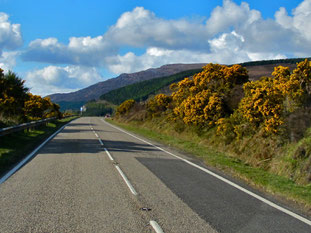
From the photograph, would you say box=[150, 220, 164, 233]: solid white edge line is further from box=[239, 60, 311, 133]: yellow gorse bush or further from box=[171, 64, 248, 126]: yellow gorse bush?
box=[171, 64, 248, 126]: yellow gorse bush

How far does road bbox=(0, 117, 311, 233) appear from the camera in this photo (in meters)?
5.27

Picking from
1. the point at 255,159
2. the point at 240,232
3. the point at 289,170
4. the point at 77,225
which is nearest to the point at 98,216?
the point at 77,225

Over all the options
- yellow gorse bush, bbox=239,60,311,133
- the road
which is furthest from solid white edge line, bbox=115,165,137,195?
yellow gorse bush, bbox=239,60,311,133

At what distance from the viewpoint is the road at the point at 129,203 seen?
5.27 m

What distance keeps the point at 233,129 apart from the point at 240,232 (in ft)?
37.7

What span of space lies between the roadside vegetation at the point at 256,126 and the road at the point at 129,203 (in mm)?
1586

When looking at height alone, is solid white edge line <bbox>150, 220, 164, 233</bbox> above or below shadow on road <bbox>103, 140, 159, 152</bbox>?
above

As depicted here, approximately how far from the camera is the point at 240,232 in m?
5.14

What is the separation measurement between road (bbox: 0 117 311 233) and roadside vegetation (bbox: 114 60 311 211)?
1586mm

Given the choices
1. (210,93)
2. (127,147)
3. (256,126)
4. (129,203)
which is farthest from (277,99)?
(129,203)

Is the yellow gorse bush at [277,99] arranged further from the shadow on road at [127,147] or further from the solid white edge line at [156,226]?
the solid white edge line at [156,226]

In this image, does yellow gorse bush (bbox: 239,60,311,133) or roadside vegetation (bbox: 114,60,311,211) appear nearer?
roadside vegetation (bbox: 114,60,311,211)

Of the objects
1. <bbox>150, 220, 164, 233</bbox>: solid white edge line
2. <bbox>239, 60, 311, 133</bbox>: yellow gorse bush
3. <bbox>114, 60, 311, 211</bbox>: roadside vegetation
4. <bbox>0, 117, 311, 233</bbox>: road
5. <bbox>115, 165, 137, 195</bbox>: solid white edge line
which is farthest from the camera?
<bbox>239, 60, 311, 133</bbox>: yellow gorse bush

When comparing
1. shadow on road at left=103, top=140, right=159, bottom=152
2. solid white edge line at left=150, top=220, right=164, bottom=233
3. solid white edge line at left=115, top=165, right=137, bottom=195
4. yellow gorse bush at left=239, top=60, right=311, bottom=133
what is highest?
yellow gorse bush at left=239, top=60, right=311, bottom=133
